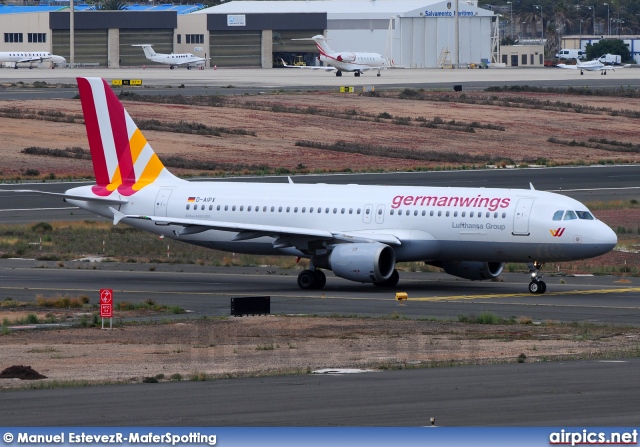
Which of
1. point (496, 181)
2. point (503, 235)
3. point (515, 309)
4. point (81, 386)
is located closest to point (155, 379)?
point (81, 386)

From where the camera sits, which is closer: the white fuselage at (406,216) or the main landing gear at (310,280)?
the white fuselage at (406,216)

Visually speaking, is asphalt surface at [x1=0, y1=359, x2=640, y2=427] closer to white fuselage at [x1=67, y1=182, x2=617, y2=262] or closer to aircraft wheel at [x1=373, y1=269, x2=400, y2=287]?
white fuselage at [x1=67, y1=182, x2=617, y2=262]

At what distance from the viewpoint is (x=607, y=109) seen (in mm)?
140375

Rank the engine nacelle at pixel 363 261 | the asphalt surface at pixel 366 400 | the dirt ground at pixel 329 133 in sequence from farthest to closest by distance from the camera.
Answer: the dirt ground at pixel 329 133 → the engine nacelle at pixel 363 261 → the asphalt surface at pixel 366 400

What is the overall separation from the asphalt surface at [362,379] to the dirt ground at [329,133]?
17048 mm

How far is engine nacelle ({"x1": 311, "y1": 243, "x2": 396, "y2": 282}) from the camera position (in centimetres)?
4647

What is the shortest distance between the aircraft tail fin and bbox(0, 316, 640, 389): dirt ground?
632 inches

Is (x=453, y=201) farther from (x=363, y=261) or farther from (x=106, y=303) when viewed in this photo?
(x=106, y=303)

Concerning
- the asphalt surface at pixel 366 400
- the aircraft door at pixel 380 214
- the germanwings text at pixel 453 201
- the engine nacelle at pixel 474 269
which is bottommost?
the engine nacelle at pixel 474 269

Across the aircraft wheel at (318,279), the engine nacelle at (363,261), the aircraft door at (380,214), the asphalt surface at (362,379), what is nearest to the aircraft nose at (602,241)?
the asphalt surface at (362,379)

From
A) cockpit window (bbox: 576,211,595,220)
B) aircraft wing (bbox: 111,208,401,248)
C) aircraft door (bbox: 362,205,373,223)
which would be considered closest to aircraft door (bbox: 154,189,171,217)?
aircraft wing (bbox: 111,208,401,248)

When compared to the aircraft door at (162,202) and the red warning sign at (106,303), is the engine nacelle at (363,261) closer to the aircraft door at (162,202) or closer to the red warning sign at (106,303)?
the aircraft door at (162,202)

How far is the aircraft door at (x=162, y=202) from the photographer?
171 feet

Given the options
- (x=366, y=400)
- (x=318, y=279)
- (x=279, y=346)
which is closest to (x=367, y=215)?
(x=318, y=279)
